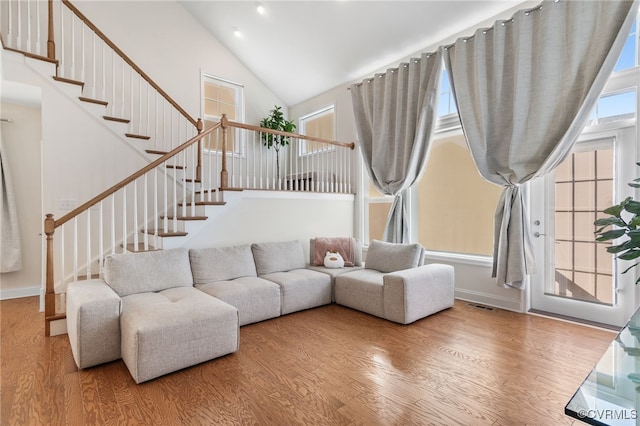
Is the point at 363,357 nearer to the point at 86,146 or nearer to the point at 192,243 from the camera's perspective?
the point at 192,243

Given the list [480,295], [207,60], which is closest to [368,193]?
[480,295]

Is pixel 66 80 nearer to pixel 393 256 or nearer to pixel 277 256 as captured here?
pixel 277 256

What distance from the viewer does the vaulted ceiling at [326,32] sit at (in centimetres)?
380

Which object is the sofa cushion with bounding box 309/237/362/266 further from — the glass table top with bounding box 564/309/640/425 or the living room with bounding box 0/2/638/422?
the glass table top with bounding box 564/309/640/425

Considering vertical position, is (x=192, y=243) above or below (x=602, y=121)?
below

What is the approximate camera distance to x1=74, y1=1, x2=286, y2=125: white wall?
Answer: 15.2 feet

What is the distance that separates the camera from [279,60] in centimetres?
557

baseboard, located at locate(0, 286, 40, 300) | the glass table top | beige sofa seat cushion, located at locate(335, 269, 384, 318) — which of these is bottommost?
baseboard, located at locate(0, 286, 40, 300)

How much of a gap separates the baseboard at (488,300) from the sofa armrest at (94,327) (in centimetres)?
378

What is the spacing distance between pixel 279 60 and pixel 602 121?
15.6ft

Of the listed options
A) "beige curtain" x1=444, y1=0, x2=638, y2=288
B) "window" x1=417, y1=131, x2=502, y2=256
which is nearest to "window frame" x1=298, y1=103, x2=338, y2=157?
"window" x1=417, y1=131, x2=502, y2=256

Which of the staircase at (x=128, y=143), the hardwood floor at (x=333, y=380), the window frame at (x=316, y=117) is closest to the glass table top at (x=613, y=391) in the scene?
the hardwood floor at (x=333, y=380)

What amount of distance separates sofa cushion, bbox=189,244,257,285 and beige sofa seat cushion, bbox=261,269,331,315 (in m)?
0.28

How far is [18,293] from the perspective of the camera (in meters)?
4.10
